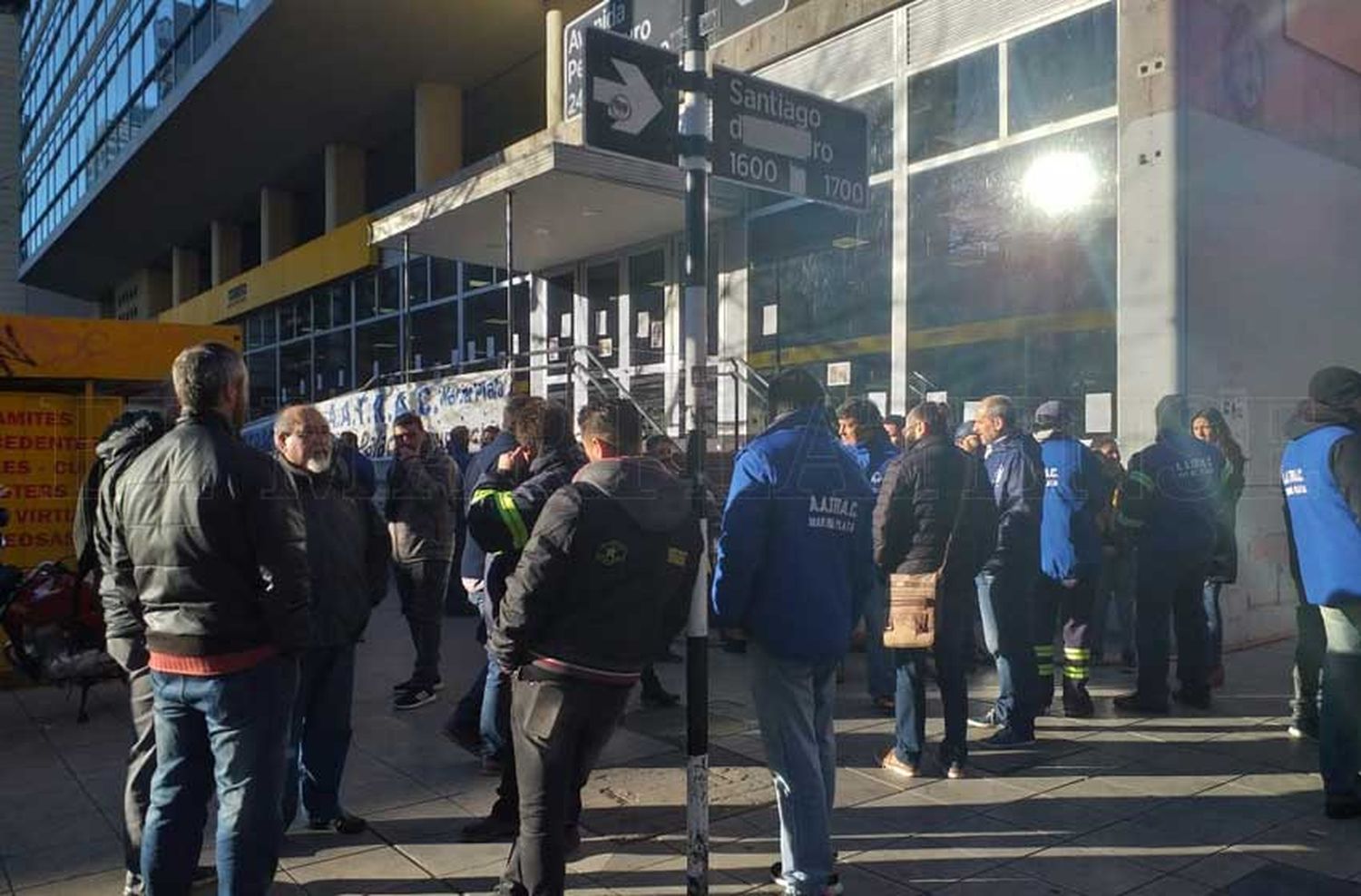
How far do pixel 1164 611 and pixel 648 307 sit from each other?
9552 millimetres

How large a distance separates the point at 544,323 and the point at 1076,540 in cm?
1157

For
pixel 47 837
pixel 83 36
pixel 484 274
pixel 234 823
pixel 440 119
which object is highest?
pixel 83 36

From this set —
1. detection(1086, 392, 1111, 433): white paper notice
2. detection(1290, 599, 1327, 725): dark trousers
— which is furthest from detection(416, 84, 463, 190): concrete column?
detection(1290, 599, 1327, 725): dark trousers

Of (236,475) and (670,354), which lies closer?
(236,475)

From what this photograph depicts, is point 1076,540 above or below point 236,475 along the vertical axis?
below

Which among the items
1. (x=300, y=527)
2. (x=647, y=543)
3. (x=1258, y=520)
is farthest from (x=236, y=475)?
(x=1258, y=520)

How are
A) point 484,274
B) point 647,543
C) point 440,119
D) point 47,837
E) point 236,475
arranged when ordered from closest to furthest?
point 236,475
point 647,543
point 47,837
point 484,274
point 440,119

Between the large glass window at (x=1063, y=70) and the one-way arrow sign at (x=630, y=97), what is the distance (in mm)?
6605

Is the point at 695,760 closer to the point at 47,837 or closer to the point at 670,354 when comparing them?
the point at 47,837

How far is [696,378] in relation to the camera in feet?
12.7

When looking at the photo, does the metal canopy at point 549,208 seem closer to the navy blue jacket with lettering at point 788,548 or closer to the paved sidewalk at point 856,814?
the paved sidewalk at point 856,814

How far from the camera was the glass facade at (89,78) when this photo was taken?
77.4 ft

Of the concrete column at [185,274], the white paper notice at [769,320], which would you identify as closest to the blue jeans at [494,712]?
the white paper notice at [769,320]

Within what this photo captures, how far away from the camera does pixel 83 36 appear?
3653 centimetres
